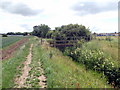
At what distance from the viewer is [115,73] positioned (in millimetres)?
8992

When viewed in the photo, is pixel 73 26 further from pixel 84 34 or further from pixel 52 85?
pixel 52 85

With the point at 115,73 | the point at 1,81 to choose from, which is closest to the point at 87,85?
the point at 115,73

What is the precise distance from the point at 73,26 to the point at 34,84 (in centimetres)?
2295

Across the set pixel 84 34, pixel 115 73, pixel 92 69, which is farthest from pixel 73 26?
pixel 115 73

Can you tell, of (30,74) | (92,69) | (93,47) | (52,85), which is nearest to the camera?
(52,85)

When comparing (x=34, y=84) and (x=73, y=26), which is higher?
(x=73, y=26)

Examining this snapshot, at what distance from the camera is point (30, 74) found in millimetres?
8531

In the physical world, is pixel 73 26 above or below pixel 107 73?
above

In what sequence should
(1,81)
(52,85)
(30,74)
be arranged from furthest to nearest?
1. (30,74)
2. (1,81)
3. (52,85)

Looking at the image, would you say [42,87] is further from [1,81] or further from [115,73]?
[115,73]

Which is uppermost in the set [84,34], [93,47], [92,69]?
[84,34]

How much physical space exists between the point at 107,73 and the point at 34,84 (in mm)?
4669

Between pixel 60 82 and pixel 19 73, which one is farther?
pixel 19 73

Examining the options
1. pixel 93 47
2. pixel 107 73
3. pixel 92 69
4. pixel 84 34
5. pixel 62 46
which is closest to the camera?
pixel 107 73
